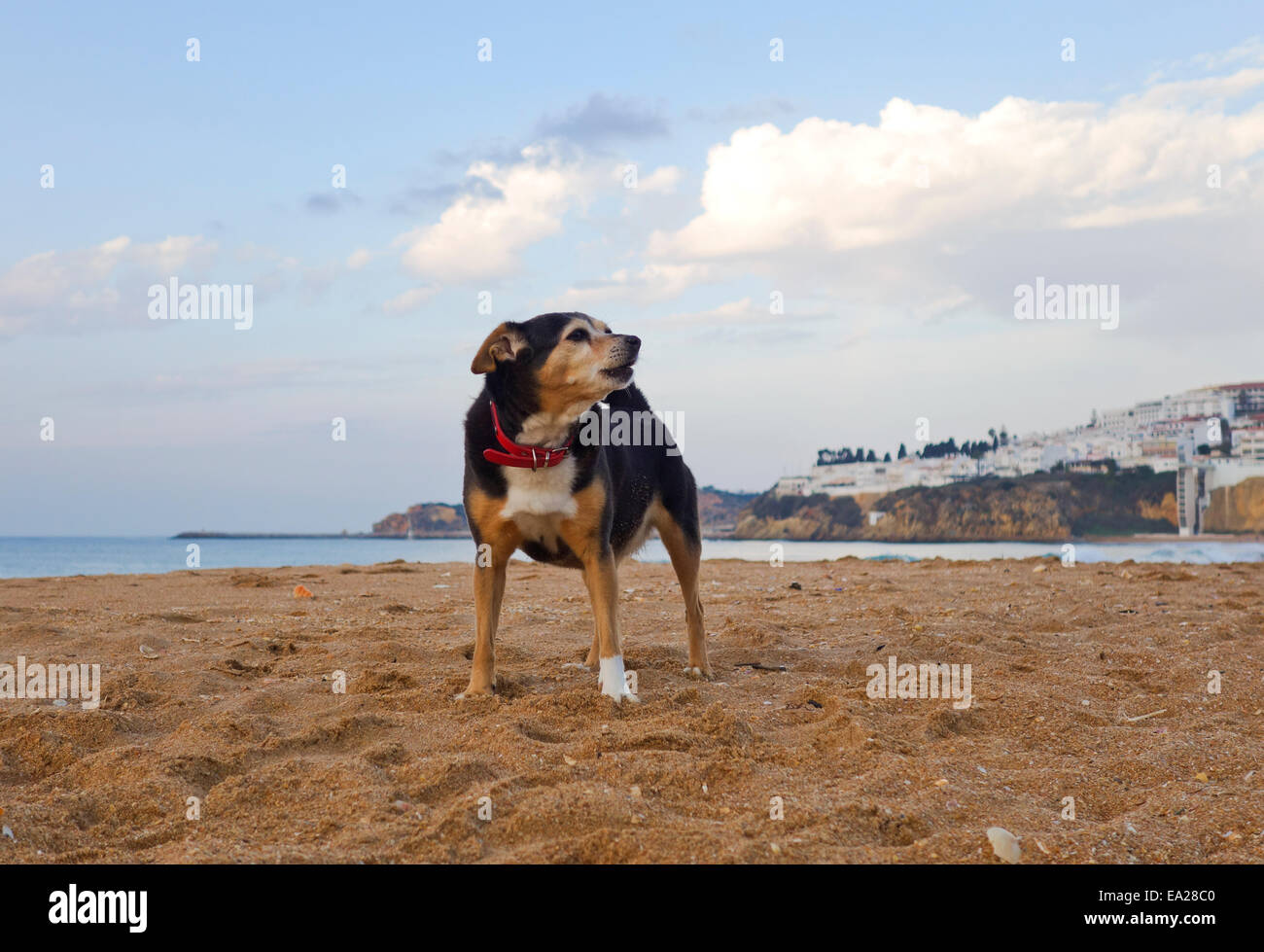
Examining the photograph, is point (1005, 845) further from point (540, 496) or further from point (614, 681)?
point (540, 496)

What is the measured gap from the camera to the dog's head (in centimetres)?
451

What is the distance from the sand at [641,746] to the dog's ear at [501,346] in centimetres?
176

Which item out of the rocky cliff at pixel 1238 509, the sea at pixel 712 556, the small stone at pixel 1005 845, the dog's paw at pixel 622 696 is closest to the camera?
the small stone at pixel 1005 845

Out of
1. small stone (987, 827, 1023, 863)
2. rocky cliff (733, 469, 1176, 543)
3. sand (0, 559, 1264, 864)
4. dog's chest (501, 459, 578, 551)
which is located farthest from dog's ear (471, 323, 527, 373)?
rocky cliff (733, 469, 1176, 543)

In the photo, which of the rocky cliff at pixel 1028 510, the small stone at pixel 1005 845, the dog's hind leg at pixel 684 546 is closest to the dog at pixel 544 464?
the dog's hind leg at pixel 684 546

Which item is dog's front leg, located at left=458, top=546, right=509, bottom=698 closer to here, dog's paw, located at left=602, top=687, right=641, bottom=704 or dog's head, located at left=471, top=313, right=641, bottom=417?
dog's paw, located at left=602, top=687, right=641, bottom=704

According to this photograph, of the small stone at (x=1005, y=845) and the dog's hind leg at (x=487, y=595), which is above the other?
the dog's hind leg at (x=487, y=595)

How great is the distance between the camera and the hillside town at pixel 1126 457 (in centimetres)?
7181

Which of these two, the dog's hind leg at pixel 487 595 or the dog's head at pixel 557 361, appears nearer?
the dog's head at pixel 557 361

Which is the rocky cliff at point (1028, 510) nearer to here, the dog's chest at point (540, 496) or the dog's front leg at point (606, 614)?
the dog's front leg at point (606, 614)

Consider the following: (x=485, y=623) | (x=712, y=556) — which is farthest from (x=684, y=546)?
(x=712, y=556)
